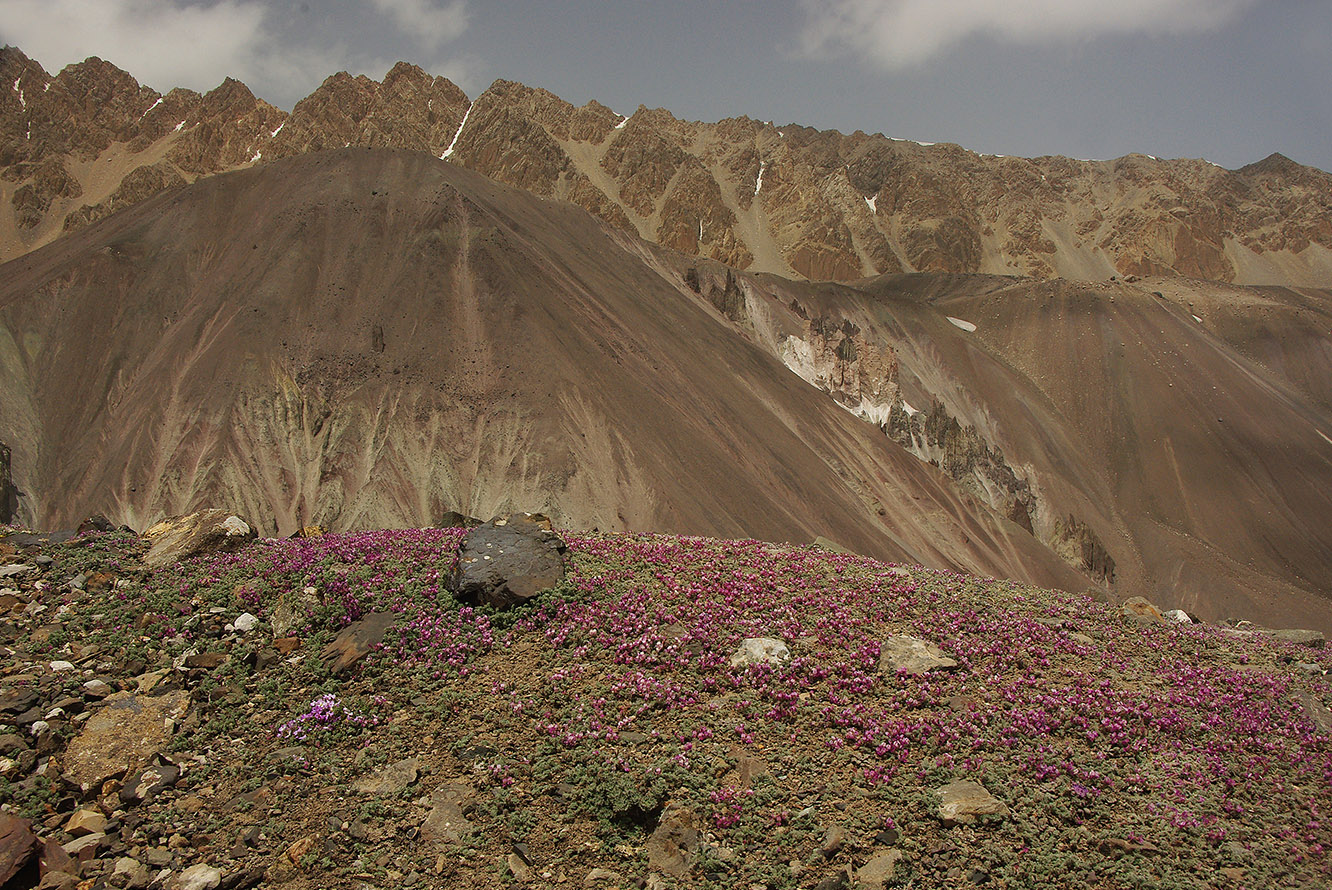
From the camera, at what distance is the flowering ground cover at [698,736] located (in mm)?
5535

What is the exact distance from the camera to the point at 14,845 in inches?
201

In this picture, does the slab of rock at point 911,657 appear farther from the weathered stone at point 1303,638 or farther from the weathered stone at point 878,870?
the weathered stone at point 1303,638

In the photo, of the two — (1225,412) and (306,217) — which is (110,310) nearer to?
(306,217)

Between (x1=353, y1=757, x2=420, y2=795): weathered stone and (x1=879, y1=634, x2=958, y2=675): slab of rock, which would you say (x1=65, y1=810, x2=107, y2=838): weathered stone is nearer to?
(x1=353, y1=757, x2=420, y2=795): weathered stone

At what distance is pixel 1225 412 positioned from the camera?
62344 mm

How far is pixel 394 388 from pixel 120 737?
84.8 feet

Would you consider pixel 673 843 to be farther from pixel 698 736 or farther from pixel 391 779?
pixel 391 779

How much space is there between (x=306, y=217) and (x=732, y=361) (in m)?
22.6

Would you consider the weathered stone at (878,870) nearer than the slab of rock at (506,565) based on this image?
Yes

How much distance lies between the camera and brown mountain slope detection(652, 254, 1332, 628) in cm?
5138

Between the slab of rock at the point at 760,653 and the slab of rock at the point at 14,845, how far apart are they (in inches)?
209

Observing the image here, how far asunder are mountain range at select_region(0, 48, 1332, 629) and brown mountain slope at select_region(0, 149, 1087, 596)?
0.14m

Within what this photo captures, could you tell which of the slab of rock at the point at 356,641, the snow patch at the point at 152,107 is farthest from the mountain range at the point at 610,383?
the snow patch at the point at 152,107

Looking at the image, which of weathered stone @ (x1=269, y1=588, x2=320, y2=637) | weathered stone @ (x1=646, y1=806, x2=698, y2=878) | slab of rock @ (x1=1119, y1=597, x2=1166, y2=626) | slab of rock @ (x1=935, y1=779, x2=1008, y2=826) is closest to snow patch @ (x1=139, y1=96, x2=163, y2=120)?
weathered stone @ (x1=269, y1=588, x2=320, y2=637)
